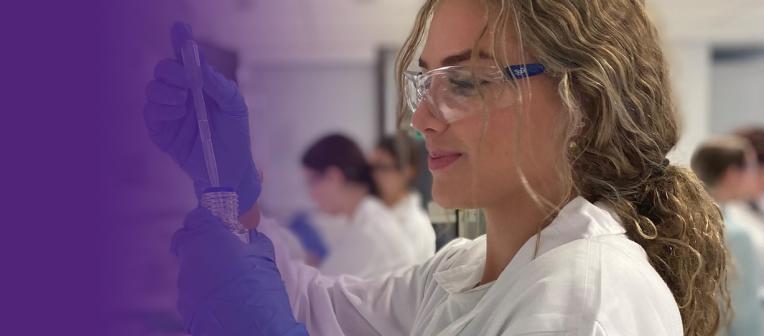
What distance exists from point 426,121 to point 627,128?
25 centimetres

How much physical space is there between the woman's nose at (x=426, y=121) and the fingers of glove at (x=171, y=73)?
32 cm

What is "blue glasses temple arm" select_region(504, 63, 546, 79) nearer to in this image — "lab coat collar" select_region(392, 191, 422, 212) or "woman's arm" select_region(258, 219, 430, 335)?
"woman's arm" select_region(258, 219, 430, 335)

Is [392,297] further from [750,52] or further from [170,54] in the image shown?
[750,52]

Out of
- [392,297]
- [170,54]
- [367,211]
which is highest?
[170,54]

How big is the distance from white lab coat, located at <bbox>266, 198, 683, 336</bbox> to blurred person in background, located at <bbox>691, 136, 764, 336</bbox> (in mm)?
1726

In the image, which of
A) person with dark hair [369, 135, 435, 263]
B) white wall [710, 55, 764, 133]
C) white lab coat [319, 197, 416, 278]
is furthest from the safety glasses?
white wall [710, 55, 764, 133]

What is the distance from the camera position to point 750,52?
7.63 metres

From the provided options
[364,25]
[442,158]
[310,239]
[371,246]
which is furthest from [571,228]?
[364,25]

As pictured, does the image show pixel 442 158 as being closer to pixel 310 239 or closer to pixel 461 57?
pixel 461 57

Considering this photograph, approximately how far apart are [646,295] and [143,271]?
0.54 m

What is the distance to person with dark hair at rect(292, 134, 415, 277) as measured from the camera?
331 cm

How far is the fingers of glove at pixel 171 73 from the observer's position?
2.44 ft

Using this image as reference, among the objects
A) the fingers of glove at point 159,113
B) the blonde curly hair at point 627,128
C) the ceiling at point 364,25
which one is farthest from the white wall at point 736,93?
the fingers of glove at point 159,113

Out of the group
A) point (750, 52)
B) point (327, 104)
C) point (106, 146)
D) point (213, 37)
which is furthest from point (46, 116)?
point (750, 52)
